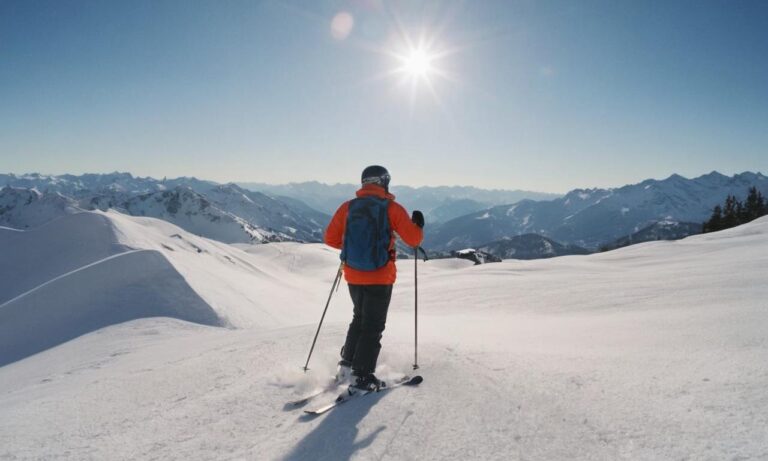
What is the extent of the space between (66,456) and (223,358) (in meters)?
2.69

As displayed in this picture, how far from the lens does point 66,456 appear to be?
3186 millimetres

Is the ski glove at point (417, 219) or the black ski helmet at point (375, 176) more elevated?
the black ski helmet at point (375, 176)

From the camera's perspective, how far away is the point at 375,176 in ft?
17.5

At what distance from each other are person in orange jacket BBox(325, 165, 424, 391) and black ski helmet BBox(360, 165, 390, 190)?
0.01 meters

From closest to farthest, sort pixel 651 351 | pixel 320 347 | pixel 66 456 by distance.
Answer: pixel 66 456, pixel 651 351, pixel 320 347

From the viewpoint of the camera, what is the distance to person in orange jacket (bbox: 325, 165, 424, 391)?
16.4 ft

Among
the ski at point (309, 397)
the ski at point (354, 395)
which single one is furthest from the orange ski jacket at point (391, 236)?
the ski at point (309, 397)

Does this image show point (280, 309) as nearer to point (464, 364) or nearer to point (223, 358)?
point (223, 358)

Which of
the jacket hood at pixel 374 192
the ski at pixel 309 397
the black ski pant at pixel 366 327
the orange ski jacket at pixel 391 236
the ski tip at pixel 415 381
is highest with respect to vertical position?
the jacket hood at pixel 374 192

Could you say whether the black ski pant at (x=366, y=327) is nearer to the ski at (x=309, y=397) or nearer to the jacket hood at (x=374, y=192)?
the ski at (x=309, y=397)

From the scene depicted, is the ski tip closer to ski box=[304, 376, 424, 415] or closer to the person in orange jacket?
ski box=[304, 376, 424, 415]

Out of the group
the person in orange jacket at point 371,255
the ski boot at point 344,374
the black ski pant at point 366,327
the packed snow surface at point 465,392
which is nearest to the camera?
the packed snow surface at point 465,392

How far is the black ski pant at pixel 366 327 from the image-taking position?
4.74 metres

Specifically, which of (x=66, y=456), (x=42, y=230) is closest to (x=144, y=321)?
(x=66, y=456)
